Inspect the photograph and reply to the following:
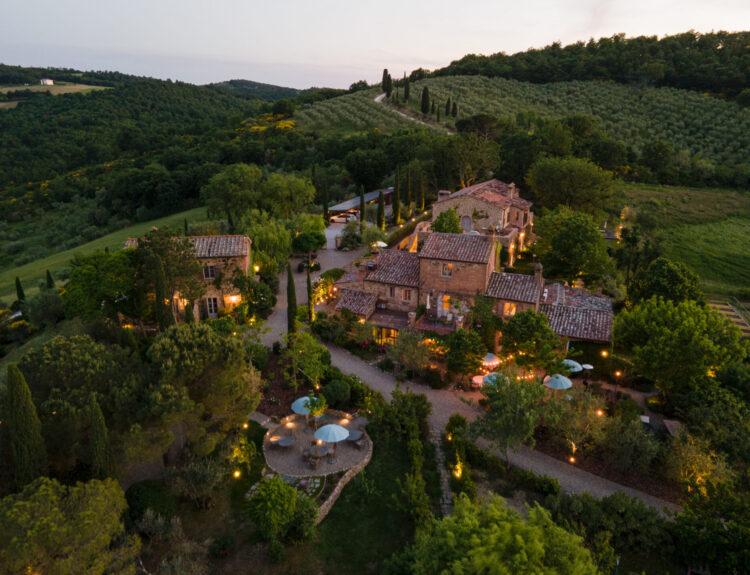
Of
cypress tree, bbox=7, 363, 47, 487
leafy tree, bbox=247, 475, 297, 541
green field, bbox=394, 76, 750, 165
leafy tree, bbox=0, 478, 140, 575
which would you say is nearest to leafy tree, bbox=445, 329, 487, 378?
leafy tree, bbox=247, 475, 297, 541

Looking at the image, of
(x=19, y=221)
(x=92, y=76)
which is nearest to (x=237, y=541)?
(x=19, y=221)

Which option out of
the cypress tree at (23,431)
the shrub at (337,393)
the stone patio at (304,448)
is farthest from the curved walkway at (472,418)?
the cypress tree at (23,431)

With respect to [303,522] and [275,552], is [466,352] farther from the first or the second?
[275,552]

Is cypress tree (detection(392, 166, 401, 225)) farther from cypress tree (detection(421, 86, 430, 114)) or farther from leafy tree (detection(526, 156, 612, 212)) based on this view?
cypress tree (detection(421, 86, 430, 114))

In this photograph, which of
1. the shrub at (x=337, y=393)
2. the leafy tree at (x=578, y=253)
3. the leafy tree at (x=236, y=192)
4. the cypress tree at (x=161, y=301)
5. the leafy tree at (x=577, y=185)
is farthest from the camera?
the leafy tree at (x=236, y=192)

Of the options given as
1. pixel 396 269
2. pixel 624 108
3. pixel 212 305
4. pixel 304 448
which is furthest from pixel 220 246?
pixel 624 108

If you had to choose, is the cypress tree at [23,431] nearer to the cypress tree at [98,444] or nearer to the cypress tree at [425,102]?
the cypress tree at [98,444]
